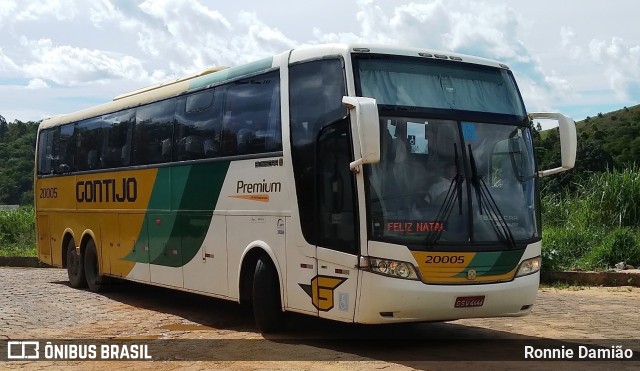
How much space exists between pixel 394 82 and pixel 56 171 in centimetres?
1092

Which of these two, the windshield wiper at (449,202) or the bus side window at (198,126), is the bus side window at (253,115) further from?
the windshield wiper at (449,202)

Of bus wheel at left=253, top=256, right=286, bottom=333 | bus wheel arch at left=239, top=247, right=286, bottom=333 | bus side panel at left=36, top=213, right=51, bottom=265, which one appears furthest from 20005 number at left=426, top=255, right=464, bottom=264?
bus side panel at left=36, top=213, right=51, bottom=265

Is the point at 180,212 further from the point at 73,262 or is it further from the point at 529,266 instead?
the point at 73,262

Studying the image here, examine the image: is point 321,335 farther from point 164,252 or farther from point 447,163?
point 164,252

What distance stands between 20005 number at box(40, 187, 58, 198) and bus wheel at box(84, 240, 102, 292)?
1.97 meters

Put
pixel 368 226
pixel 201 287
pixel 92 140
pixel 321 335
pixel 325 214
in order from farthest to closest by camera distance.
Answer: pixel 92 140, pixel 201 287, pixel 321 335, pixel 325 214, pixel 368 226

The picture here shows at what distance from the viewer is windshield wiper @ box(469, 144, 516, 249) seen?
9.53 m

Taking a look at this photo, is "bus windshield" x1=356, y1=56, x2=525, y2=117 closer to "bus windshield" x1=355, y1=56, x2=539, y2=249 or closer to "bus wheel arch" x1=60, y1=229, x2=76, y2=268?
"bus windshield" x1=355, y1=56, x2=539, y2=249

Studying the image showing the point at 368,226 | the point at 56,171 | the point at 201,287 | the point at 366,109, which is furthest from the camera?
the point at 56,171

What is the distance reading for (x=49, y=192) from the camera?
19188 millimetres

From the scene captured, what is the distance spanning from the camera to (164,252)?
1388cm

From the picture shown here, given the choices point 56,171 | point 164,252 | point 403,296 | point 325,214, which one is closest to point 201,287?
point 164,252

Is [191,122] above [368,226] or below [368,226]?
above

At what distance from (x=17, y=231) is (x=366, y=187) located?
86.2ft
